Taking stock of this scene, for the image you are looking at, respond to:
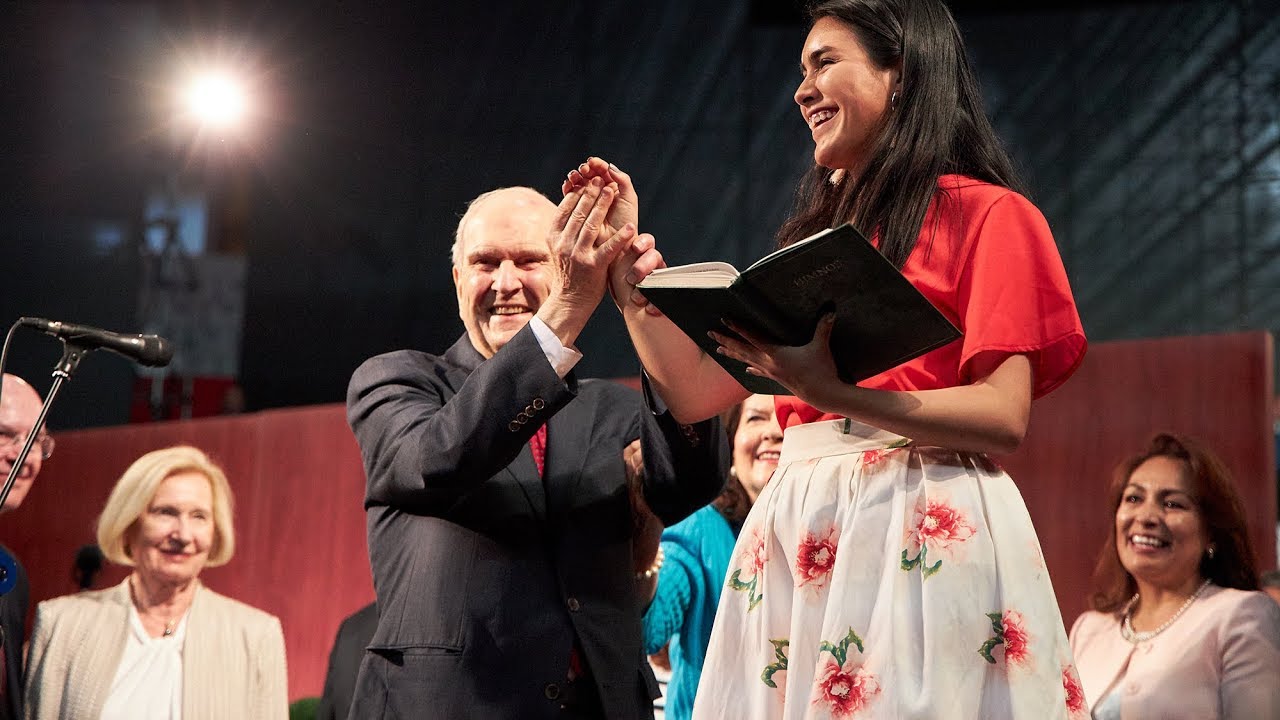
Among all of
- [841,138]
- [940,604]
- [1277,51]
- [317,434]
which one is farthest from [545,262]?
[1277,51]

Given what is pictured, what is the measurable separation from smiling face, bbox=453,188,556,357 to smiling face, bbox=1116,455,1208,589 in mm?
1928

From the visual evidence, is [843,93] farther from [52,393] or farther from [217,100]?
[217,100]

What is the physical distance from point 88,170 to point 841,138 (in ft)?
19.3

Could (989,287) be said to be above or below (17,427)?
below

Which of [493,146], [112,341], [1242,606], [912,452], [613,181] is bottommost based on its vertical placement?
[1242,606]

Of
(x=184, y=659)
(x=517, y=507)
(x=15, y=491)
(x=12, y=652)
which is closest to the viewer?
(x=517, y=507)

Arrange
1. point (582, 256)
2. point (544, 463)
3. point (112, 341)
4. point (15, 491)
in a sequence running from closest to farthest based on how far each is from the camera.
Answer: point (582, 256) < point (544, 463) < point (112, 341) < point (15, 491)

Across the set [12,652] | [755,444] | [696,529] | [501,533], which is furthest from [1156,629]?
[12,652]

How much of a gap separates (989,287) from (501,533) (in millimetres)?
895

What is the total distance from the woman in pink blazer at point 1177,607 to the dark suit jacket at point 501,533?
64.7 inches

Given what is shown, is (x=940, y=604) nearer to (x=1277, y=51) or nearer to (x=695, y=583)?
(x=695, y=583)

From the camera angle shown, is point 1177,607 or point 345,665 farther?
point 345,665

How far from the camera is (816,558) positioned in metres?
1.36

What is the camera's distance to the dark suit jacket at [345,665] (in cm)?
364
